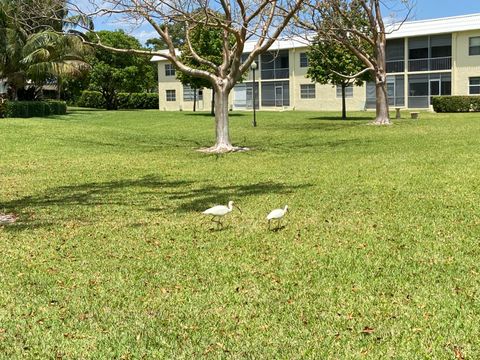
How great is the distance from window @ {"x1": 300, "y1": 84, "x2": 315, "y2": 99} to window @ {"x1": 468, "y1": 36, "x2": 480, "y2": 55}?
40.4 feet

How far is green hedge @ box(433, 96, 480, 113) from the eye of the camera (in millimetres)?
34431

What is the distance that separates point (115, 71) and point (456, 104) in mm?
27371

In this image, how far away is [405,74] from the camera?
4278cm

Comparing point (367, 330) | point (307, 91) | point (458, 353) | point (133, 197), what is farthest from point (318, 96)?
point (458, 353)

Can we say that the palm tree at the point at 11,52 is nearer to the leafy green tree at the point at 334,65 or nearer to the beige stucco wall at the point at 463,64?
the leafy green tree at the point at 334,65

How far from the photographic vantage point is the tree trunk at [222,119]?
15.9m

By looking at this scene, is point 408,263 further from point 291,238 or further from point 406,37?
point 406,37

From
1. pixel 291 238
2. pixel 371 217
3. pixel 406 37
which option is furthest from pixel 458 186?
pixel 406 37

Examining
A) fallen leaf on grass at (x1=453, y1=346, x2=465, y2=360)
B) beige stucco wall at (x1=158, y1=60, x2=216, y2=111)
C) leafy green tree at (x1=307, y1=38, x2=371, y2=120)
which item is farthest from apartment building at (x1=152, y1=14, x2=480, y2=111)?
fallen leaf on grass at (x1=453, y1=346, x2=465, y2=360)

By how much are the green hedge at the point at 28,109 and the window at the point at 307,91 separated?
881 inches

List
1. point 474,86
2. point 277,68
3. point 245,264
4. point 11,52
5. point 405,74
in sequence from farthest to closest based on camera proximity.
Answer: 1. point 277,68
2. point 405,74
3. point 474,86
4. point 11,52
5. point 245,264

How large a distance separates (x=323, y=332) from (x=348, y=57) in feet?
87.8

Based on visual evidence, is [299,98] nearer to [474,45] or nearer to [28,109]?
[474,45]

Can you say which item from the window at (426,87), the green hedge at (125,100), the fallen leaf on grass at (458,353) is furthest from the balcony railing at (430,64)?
the fallen leaf on grass at (458,353)
